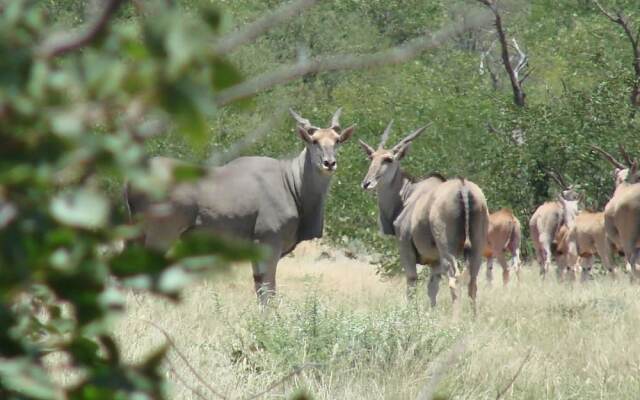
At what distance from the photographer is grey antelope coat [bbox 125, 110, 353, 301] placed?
39.2 feet

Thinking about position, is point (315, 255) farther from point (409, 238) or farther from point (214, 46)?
point (214, 46)

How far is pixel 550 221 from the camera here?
23375 millimetres

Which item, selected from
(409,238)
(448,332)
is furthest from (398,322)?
(409,238)

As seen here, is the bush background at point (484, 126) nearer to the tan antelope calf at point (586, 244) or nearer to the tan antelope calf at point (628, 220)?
the tan antelope calf at point (586, 244)

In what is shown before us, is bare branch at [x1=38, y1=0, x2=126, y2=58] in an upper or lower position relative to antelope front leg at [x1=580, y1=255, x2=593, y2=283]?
upper

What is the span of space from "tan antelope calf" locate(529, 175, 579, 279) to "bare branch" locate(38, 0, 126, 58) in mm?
22319


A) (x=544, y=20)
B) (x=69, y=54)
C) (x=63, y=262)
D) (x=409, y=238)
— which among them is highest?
(x=69, y=54)

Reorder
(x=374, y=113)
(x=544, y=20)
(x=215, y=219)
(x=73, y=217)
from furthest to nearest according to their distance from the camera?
(x=544, y=20)
(x=374, y=113)
(x=215, y=219)
(x=73, y=217)

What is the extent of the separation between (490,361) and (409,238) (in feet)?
19.7

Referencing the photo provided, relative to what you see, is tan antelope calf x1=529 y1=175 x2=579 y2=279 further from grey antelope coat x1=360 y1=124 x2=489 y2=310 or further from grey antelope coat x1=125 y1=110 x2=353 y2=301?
grey antelope coat x1=125 y1=110 x2=353 y2=301

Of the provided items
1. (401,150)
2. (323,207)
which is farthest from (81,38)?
(401,150)

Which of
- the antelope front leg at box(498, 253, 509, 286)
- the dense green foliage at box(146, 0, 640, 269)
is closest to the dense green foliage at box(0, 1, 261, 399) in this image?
the dense green foliage at box(146, 0, 640, 269)

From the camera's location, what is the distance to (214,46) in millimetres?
972

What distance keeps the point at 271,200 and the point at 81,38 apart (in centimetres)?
1153
